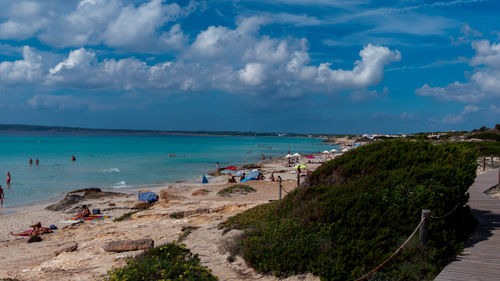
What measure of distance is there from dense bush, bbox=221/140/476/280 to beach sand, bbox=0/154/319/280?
0.52m

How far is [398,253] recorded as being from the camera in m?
6.91

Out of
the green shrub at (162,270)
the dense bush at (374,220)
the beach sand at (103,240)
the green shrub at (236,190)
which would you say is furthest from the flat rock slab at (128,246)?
the green shrub at (236,190)

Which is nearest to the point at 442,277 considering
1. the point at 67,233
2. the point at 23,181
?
the point at 67,233

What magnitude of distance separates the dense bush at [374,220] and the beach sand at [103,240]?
0.52 meters

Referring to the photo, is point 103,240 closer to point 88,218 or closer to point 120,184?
point 88,218

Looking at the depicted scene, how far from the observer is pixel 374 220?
25.3ft

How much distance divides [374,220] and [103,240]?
8.93m

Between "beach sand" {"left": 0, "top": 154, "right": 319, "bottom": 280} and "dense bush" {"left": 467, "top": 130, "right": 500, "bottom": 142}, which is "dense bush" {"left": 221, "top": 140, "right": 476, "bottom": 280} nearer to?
"beach sand" {"left": 0, "top": 154, "right": 319, "bottom": 280}

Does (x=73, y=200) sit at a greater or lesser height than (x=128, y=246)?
lesser

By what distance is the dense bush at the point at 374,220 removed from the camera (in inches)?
270

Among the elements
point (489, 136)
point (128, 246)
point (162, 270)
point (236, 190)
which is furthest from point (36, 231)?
point (489, 136)

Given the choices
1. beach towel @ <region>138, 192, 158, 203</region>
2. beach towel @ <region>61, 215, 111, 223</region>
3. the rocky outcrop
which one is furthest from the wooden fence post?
the rocky outcrop

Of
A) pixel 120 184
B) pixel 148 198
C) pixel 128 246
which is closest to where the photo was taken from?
pixel 128 246

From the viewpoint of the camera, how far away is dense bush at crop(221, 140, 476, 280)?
6.87 meters
